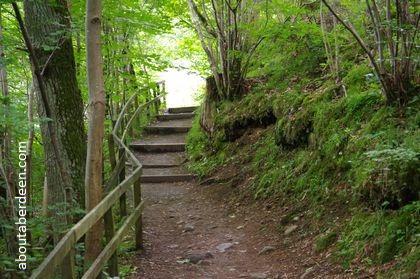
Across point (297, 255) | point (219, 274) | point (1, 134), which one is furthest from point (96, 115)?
point (297, 255)

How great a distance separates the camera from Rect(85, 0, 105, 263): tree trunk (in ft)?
12.9

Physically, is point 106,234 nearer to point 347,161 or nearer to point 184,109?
point 347,161

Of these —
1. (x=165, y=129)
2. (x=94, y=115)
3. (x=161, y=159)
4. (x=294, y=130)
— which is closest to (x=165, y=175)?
(x=161, y=159)

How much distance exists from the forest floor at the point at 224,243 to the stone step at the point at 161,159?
294 cm

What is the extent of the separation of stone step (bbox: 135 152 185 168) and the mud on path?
2911 mm

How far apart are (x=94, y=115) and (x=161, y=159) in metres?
8.11

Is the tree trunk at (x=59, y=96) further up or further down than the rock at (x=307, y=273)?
further up

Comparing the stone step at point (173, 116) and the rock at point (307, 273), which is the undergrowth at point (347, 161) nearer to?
the rock at point (307, 273)

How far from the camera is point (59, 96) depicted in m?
5.51

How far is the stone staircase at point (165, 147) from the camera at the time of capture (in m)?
10.8

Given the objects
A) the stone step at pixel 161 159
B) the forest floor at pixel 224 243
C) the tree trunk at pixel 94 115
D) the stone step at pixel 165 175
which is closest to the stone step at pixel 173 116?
the stone step at pixel 161 159

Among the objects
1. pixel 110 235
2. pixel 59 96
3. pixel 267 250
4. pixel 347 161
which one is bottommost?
pixel 267 250

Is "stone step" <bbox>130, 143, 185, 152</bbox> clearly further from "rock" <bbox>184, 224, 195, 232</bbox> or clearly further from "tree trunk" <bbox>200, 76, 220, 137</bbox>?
"rock" <bbox>184, 224, 195, 232</bbox>

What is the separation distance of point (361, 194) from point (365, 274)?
43.2 inches
